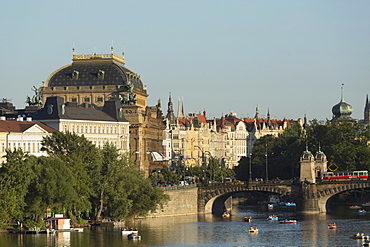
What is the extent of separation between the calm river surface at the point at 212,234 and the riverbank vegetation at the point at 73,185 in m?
3.37

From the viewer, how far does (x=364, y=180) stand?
179m

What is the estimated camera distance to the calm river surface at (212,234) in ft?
437

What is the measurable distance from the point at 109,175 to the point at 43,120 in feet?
143

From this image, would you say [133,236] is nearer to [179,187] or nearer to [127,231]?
[127,231]

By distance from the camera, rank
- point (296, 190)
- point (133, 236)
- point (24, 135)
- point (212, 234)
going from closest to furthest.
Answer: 1. point (133, 236)
2. point (212, 234)
3. point (24, 135)
4. point (296, 190)

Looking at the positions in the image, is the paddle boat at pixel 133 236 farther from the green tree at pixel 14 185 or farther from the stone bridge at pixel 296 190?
the stone bridge at pixel 296 190

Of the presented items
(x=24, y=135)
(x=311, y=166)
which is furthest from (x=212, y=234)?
(x=311, y=166)

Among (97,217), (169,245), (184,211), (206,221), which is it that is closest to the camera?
(169,245)

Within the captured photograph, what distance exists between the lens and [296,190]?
7249 inches

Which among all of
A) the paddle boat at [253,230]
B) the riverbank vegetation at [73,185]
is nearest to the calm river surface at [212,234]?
the paddle boat at [253,230]

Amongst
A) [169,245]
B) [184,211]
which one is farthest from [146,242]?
[184,211]

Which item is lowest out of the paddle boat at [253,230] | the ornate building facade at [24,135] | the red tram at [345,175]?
the paddle boat at [253,230]

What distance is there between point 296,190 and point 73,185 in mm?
49864

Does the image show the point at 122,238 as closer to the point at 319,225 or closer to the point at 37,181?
the point at 37,181
